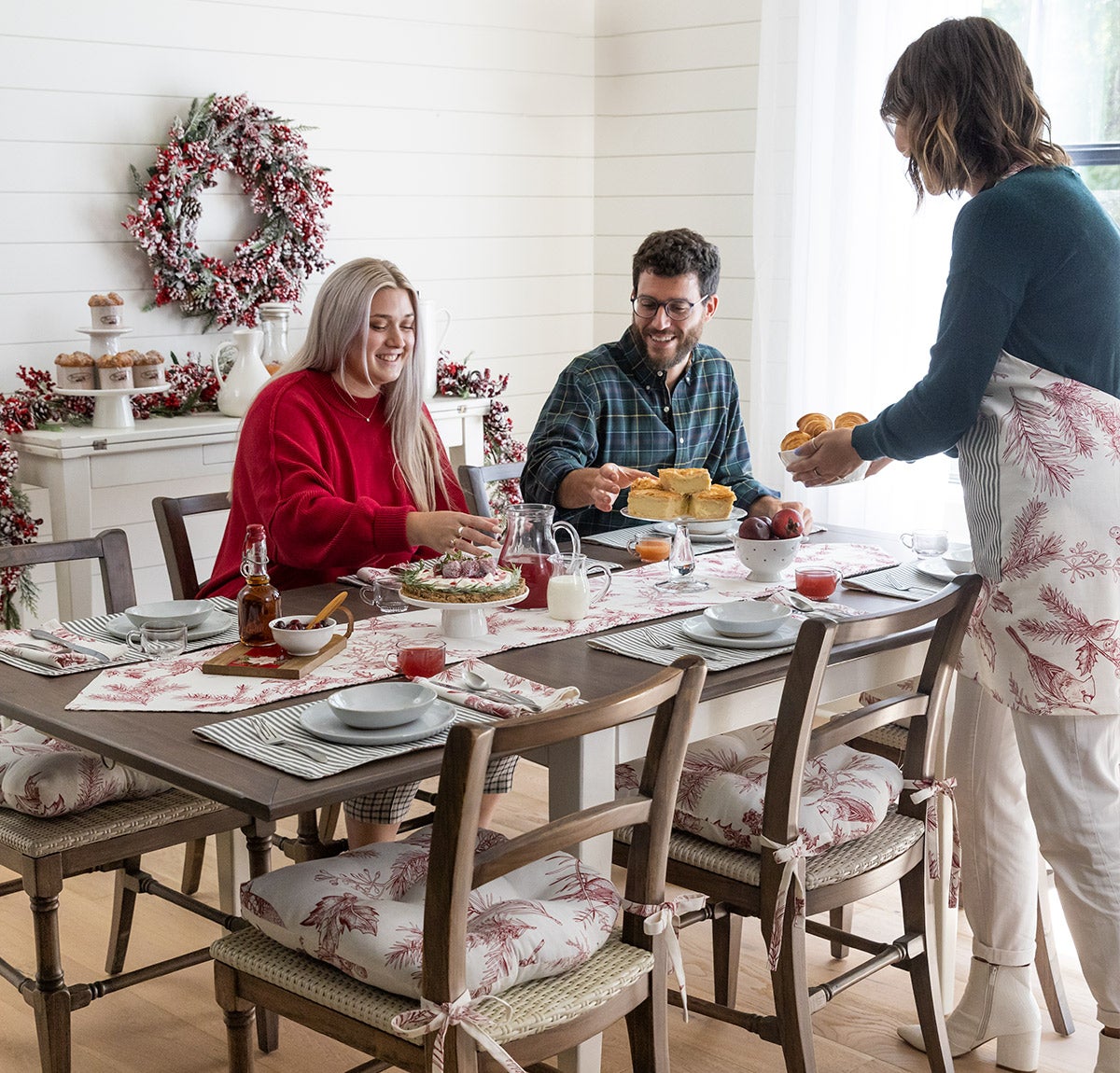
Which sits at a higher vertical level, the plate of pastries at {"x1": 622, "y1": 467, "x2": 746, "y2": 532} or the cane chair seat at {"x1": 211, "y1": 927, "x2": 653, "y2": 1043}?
the plate of pastries at {"x1": 622, "y1": 467, "x2": 746, "y2": 532}

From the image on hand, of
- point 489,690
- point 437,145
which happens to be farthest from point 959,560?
point 437,145

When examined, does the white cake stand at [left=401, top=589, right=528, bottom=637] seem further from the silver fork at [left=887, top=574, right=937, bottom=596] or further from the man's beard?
the man's beard

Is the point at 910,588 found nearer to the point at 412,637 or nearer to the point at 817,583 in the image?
the point at 817,583

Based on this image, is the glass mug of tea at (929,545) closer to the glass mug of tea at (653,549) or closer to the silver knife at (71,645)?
the glass mug of tea at (653,549)

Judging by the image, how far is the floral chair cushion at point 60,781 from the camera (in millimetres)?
2010

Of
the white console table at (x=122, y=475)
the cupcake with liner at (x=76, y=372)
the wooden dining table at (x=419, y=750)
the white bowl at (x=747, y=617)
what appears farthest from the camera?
the cupcake with liner at (x=76, y=372)

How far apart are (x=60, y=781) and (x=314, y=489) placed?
2.51 ft

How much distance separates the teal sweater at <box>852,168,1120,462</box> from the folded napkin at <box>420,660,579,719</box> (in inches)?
29.7

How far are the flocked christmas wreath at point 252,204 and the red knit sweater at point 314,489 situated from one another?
126 cm

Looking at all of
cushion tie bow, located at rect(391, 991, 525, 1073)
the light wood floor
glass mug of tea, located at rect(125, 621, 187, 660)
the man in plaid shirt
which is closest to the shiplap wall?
the man in plaid shirt

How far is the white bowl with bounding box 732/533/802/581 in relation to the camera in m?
2.48

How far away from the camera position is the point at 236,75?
3.94 metres

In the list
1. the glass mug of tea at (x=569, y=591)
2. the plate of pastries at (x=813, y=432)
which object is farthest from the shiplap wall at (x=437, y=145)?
the glass mug of tea at (x=569, y=591)

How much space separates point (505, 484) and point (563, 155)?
127cm
